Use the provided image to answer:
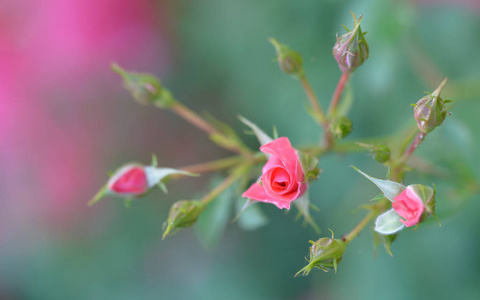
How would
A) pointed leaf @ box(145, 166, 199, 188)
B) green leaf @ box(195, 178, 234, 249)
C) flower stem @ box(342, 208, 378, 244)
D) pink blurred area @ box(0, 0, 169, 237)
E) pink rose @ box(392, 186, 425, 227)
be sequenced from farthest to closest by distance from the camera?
1. pink blurred area @ box(0, 0, 169, 237)
2. green leaf @ box(195, 178, 234, 249)
3. pointed leaf @ box(145, 166, 199, 188)
4. flower stem @ box(342, 208, 378, 244)
5. pink rose @ box(392, 186, 425, 227)

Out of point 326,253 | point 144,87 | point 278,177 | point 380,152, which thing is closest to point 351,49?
point 380,152

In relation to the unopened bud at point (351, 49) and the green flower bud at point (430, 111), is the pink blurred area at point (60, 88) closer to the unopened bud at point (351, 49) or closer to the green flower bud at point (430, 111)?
the unopened bud at point (351, 49)

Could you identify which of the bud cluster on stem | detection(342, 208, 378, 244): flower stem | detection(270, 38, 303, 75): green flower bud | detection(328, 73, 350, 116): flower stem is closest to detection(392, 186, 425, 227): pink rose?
the bud cluster on stem

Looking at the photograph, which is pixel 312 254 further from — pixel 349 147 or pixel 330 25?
pixel 330 25

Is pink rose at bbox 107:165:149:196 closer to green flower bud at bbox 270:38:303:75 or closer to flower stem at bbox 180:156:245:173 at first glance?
flower stem at bbox 180:156:245:173

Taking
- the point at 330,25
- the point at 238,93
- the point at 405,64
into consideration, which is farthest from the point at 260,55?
the point at 405,64
